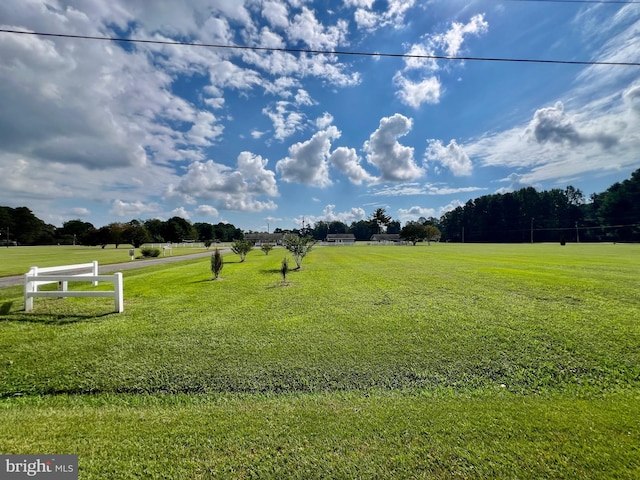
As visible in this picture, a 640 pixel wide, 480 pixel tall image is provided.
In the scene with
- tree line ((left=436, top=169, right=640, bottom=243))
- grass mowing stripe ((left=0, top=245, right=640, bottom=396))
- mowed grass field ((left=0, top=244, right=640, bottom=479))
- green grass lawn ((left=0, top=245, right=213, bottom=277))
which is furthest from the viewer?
tree line ((left=436, top=169, right=640, bottom=243))

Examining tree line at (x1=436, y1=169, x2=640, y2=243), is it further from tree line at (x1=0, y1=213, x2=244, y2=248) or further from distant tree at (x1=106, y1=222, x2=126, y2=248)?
distant tree at (x1=106, y1=222, x2=126, y2=248)

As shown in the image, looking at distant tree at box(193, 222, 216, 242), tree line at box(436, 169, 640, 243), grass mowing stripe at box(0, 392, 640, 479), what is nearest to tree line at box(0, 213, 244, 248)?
distant tree at box(193, 222, 216, 242)

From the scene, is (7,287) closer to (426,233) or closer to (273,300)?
(273,300)

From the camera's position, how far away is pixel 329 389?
3.96 meters

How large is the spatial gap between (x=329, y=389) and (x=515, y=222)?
11321 cm

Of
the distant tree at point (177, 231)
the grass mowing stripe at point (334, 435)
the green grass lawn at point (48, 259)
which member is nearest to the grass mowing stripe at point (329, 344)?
the grass mowing stripe at point (334, 435)

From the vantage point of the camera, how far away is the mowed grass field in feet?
8.89

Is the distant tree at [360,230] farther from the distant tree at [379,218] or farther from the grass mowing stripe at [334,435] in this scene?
the grass mowing stripe at [334,435]

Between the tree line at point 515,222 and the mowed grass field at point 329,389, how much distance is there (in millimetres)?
69013

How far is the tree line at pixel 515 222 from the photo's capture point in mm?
76625

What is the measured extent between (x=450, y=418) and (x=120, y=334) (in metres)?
6.03

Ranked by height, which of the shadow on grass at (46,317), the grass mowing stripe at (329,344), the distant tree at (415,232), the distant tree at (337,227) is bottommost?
the grass mowing stripe at (329,344)

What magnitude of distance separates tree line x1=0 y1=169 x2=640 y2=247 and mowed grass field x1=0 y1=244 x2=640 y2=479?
69013 mm

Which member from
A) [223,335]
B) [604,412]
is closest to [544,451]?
[604,412]
